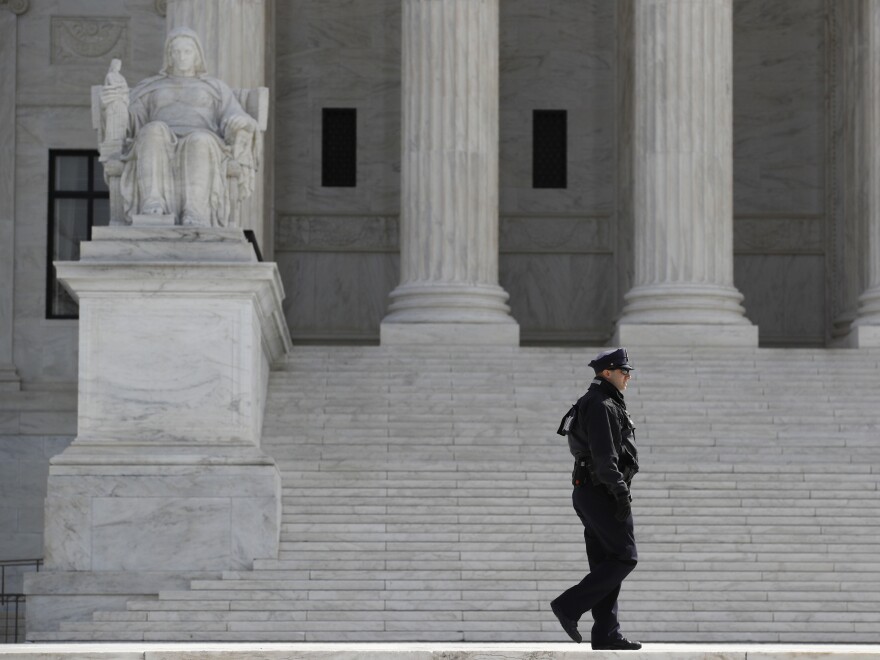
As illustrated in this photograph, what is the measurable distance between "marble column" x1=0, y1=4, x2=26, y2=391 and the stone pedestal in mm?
14762

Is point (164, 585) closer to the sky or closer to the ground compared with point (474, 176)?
closer to the ground

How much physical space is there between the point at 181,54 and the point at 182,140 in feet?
4.96

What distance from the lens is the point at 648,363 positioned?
1284 inches

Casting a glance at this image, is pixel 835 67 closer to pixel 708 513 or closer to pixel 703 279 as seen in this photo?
pixel 703 279

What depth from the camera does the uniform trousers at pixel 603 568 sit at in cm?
1712

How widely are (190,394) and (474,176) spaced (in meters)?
11.3

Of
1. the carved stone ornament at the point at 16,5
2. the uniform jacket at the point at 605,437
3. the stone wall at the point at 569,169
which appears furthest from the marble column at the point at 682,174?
the uniform jacket at the point at 605,437

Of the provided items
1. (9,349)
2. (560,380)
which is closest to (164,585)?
(560,380)

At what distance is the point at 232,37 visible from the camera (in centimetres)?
3512

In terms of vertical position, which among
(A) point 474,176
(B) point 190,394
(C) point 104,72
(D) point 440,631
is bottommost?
(D) point 440,631

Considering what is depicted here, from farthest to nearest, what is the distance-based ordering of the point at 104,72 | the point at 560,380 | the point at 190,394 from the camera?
the point at 104,72
the point at 560,380
the point at 190,394

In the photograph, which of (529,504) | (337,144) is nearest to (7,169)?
(337,144)

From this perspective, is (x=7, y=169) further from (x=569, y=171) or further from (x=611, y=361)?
(x=611, y=361)

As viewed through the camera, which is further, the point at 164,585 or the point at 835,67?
the point at 835,67
